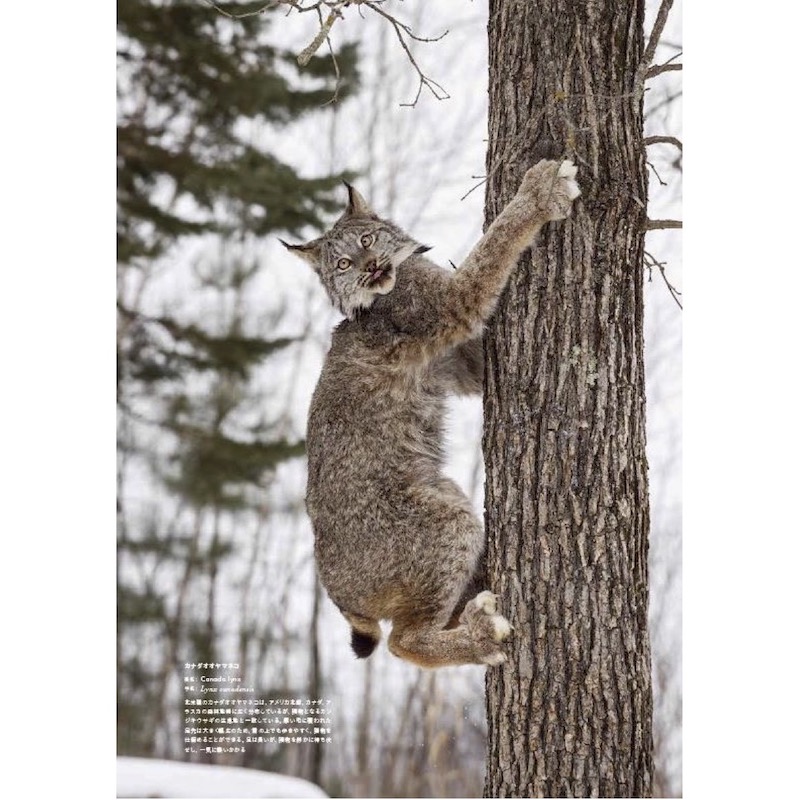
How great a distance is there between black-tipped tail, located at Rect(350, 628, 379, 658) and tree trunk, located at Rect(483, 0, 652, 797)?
26.8 inches

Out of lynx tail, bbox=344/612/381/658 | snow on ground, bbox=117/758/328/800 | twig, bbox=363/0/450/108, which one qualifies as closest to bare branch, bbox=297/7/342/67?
twig, bbox=363/0/450/108

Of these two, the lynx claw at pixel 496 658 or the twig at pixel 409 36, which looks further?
the twig at pixel 409 36

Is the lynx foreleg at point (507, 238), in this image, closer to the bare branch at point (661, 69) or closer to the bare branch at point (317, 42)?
the bare branch at point (661, 69)

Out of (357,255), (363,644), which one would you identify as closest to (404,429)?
(357,255)

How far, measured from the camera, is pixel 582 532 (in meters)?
3.74

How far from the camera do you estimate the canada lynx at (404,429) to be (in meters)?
4.00

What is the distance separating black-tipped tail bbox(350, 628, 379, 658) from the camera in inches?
173

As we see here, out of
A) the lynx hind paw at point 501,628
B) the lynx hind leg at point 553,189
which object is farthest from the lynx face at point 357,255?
the lynx hind paw at point 501,628

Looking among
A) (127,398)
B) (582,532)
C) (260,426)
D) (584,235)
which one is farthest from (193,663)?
(584,235)

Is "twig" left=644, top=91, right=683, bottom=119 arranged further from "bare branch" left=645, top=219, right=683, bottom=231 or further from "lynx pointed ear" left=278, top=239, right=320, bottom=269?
"lynx pointed ear" left=278, top=239, right=320, bottom=269

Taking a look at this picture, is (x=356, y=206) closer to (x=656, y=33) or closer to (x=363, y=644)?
(x=656, y=33)

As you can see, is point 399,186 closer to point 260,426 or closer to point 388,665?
point 260,426

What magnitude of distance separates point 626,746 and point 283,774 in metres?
2.18

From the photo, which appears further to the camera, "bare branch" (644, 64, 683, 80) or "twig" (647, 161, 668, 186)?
"twig" (647, 161, 668, 186)
